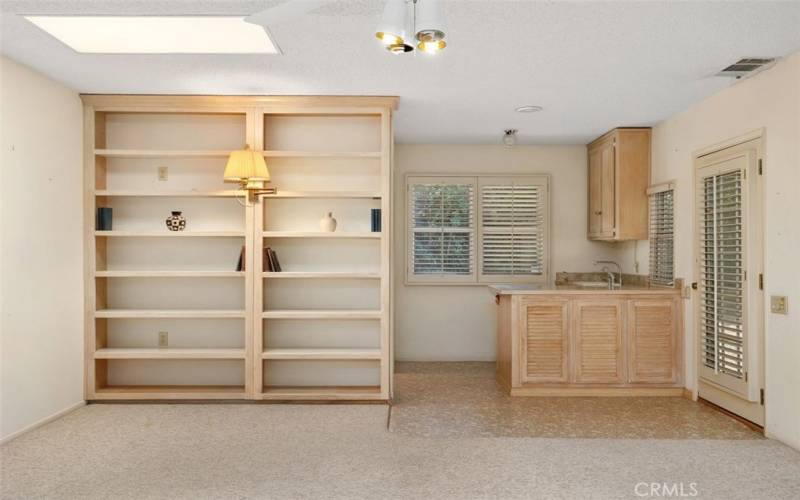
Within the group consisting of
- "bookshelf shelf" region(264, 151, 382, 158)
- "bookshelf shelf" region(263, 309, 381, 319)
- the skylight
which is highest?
the skylight

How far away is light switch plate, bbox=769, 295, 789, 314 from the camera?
3707mm

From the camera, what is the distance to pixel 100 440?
3756mm

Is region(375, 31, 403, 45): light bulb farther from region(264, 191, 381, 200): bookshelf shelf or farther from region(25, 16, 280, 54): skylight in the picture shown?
region(264, 191, 381, 200): bookshelf shelf

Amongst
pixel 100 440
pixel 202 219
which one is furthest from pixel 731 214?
pixel 100 440

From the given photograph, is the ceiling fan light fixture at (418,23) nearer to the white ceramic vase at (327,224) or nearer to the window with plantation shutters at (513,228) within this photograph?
the white ceramic vase at (327,224)

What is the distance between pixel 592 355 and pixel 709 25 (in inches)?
111

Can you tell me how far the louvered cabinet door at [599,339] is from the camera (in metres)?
5.02

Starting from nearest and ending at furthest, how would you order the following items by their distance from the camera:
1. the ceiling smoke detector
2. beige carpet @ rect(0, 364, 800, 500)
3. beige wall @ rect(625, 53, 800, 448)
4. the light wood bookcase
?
beige carpet @ rect(0, 364, 800, 500) → beige wall @ rect(625, 53, 800, 448) → the light wood bookcase → the ceiling smoke detector

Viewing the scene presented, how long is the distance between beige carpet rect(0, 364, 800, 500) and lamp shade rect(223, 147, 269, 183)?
1.78 m

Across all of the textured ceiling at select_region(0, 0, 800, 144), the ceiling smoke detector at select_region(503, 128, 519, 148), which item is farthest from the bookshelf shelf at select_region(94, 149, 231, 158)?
the ceiling smoke detector at select_region(503, 128, 519, 148)

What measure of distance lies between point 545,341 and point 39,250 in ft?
13.0

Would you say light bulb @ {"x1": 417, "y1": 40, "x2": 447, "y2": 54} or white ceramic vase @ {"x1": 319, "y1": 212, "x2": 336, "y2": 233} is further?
white ceramic vase @ {"x1": 319, "y1": 212, "x2": 336, "y2": 233}

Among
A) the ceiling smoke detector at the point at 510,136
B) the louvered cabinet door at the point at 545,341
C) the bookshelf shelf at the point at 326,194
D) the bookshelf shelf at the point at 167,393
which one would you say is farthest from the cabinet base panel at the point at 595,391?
the ceiling smoke detector at the point at 510,136

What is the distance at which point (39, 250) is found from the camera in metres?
4.12
